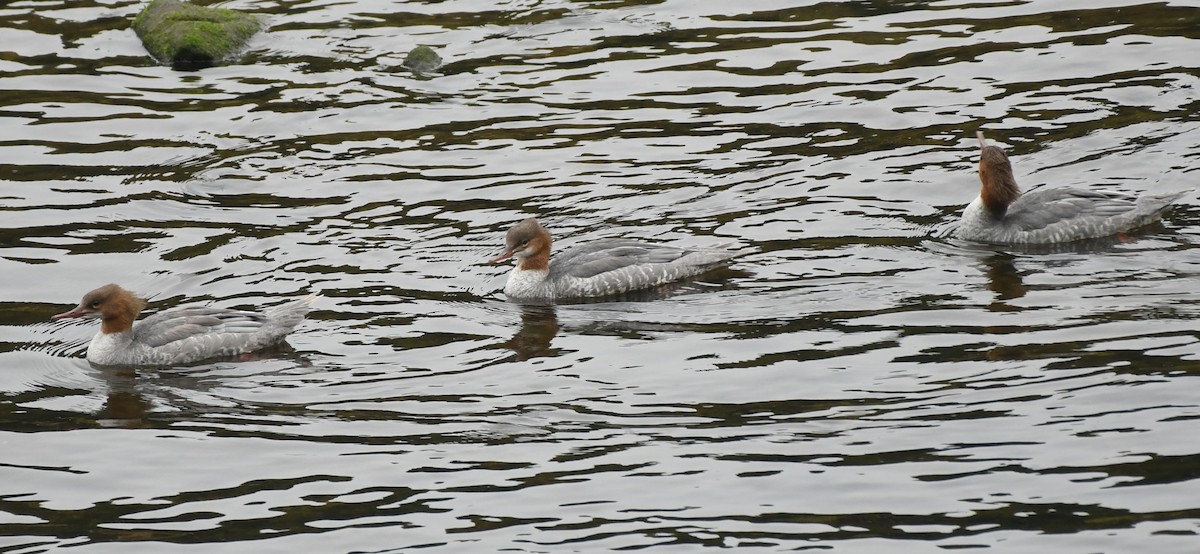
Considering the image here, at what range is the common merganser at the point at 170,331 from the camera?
1340 centimetres

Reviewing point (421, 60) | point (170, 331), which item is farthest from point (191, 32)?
point (170, 331)

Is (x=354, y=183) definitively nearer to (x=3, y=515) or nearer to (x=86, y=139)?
(x=86, y=139)

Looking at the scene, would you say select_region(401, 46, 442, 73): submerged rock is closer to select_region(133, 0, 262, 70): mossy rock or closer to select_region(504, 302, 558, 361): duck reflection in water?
select_region(133, 0, 262, 70): mossy rock

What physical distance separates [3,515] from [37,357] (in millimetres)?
3411

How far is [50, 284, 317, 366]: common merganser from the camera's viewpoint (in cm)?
1340

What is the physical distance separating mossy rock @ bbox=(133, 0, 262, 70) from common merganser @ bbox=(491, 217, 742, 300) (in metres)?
8.99

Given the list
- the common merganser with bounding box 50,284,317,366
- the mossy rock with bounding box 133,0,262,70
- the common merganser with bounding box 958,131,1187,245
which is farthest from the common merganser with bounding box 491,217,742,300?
the mossy rock with bounding box 133,0,262,70

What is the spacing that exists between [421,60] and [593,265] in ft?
25.2

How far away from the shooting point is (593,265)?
14.8 metres

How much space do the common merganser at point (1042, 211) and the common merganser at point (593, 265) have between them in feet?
8.65

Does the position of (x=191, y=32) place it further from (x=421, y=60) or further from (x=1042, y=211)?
(x=1042, y=211)

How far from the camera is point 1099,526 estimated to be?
9.13 metres

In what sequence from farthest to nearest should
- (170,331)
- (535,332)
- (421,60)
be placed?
(421,60) < (535,332) < (170,331)

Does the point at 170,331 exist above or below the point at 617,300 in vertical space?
above
